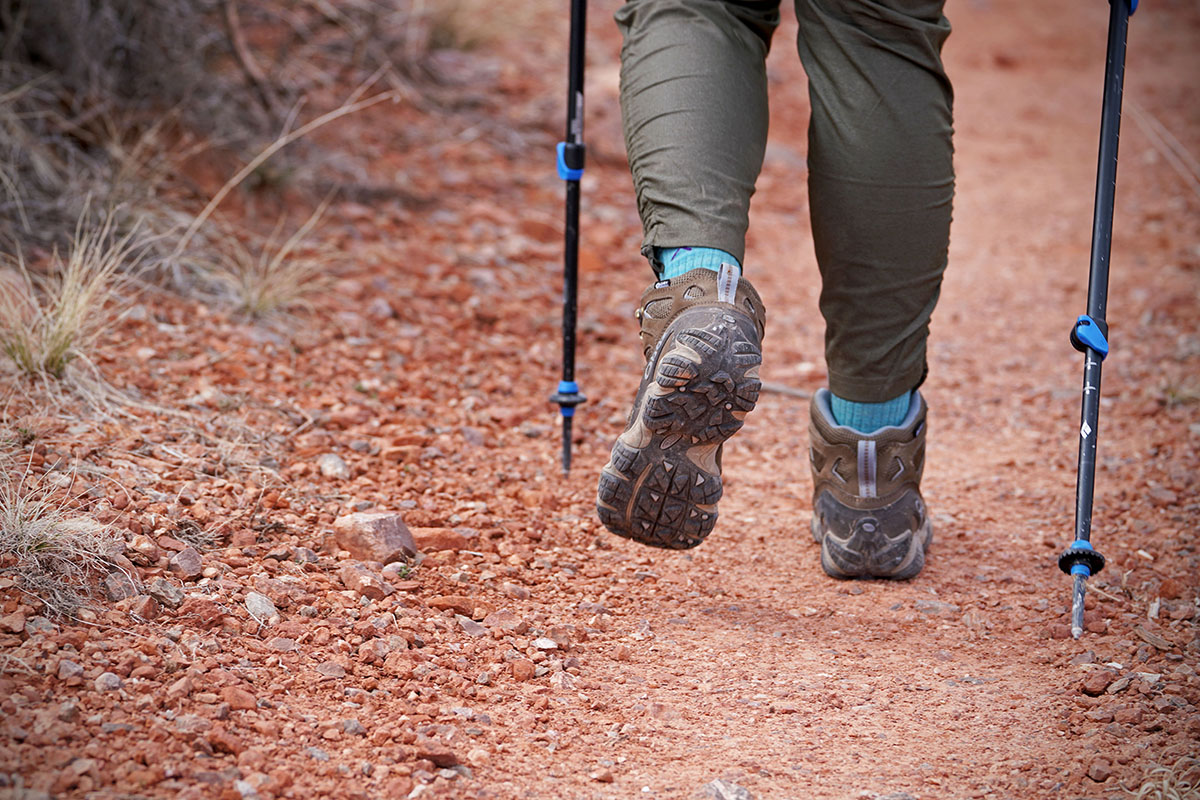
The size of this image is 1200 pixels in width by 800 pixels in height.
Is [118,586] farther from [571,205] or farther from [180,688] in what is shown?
[571,205]

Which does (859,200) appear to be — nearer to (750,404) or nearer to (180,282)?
(750,404)

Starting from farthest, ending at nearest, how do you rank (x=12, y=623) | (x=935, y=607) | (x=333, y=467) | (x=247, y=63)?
(x=247, y=63) → (x=333, y=467) → (x=935, y=607) → (x=12, y=623)

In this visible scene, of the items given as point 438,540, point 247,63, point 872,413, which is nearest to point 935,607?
point 872,413

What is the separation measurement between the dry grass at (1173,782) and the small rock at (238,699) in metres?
1.06

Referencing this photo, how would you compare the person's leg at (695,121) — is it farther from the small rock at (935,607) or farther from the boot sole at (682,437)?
the small rock at (935,607)

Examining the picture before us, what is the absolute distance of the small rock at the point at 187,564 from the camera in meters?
1.61

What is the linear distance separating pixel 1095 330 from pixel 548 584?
0.98 meters

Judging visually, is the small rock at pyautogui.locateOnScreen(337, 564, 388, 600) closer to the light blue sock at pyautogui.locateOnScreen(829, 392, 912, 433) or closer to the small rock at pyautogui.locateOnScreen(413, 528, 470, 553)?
the small rock at pyautogui.locateOnScreen(413, 528, 470, 553)

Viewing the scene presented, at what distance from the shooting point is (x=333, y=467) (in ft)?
6.93

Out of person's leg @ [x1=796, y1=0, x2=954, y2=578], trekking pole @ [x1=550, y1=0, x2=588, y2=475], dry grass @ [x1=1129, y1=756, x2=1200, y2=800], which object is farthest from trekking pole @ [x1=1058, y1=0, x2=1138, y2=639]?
trekking pole @ [x1=550, y1=0, x2=588, y2=475]

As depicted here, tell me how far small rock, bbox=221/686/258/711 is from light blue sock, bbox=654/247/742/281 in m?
0.80

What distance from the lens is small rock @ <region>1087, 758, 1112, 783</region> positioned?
136 cm

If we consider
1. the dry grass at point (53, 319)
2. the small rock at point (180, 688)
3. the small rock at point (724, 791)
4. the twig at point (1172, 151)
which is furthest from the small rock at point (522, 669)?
the twig at point (1172, 151)

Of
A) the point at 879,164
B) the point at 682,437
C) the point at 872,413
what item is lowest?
the point at 872,413
